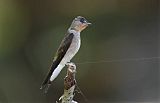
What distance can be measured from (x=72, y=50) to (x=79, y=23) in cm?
13

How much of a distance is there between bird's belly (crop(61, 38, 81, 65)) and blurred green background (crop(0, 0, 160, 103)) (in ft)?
0.18

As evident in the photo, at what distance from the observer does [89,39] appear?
4.64ft

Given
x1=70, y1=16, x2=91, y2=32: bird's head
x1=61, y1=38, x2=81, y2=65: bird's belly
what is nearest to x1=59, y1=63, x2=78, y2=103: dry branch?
x1=61, y1=38, x2=81, y2=65: bird's belly

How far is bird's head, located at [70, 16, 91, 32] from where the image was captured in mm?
1329

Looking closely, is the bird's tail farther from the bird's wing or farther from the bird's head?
the bird's head

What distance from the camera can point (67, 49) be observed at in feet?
4.17

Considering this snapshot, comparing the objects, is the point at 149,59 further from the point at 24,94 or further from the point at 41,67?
the point at 24,94

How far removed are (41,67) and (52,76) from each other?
80mm

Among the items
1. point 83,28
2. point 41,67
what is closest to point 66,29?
point 83,28

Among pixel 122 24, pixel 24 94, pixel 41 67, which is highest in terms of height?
pixel 122 24

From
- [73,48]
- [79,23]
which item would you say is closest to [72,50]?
[73,48]

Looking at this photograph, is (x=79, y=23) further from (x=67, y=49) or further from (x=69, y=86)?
(x=69, y=86)

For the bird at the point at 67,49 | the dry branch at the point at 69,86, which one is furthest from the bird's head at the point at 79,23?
the dry branch at the point at 69,86

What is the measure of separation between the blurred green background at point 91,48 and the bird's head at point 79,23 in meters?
0.03
